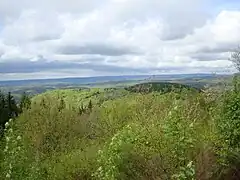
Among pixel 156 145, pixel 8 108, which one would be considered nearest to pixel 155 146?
pixel 156 145

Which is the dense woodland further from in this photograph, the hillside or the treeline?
the treeline

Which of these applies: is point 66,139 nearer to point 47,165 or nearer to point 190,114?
point 47,165

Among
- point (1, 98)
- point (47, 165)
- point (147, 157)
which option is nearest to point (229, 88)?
point (147, 157)

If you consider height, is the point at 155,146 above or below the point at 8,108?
above

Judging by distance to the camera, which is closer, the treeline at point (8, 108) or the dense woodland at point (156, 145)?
the dense woodland at point (156, 145)

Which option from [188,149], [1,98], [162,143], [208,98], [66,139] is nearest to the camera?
[188,149]

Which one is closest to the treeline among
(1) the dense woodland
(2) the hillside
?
(1) the dense woodland

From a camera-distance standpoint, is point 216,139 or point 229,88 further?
point 229,88

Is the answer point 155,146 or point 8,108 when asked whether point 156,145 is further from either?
point 8,108

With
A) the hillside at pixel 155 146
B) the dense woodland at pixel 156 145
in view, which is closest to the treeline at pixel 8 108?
the dense woodland at pixel 156 145

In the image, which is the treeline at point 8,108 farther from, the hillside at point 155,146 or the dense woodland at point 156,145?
the hillside at point 155,146

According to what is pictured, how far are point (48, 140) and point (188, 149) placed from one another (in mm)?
28659

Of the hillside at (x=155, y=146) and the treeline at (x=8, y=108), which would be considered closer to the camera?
the hillside at (x=155, y=146)

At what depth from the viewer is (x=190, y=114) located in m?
25.3
